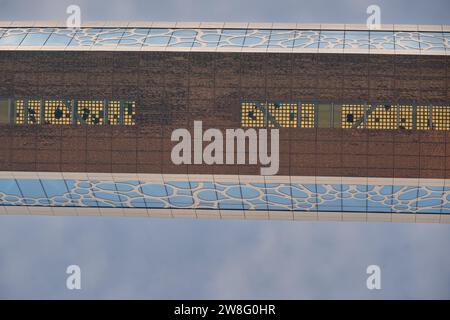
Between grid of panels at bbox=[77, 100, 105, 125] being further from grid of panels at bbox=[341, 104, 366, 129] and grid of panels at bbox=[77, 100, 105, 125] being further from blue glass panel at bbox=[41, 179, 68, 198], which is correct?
grid of panels at bbox=[341, 104, 366, 129]

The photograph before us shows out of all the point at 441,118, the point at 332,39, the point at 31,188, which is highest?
the point at 332,39

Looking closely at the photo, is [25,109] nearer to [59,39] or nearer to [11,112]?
[11,112]

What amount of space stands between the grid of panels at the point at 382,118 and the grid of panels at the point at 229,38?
4730 mm

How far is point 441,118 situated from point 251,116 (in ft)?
45.3

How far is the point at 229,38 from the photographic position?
6469cm

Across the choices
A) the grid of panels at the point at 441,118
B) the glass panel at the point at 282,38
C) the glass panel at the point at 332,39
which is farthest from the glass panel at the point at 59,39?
the grid of panels at the point at 441,118

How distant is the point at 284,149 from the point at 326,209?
641 centimetres

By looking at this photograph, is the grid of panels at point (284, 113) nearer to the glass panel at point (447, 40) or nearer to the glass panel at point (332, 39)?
the glass panel at point (332, 39)

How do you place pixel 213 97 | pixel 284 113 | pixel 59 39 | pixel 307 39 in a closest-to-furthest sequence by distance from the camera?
pixel 284 113
pixel 213 97
pixel 307 39
pixel 59 39

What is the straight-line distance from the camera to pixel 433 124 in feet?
202

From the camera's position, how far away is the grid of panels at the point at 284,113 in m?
62.0

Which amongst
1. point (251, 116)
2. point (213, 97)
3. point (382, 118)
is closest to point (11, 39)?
point (213, 97)

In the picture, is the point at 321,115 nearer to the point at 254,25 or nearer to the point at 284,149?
the point at 284,149

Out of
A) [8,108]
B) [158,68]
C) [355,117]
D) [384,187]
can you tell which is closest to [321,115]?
[355,117]
